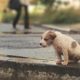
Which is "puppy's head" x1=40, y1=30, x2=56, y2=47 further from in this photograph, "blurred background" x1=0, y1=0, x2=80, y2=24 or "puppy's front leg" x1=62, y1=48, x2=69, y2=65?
"blurred background" x1=0, y1=0, x2=80, y2=24

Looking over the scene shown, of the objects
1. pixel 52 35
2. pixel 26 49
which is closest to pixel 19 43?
pixel 26 49

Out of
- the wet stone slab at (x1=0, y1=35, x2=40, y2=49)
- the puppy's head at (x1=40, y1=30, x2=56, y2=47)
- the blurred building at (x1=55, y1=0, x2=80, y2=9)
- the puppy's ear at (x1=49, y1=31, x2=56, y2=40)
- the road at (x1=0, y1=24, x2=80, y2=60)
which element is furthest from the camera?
the blurred building at (x1=55, y1=0, x2=80, y2=9)

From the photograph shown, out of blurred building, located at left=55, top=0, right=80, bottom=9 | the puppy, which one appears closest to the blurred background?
blurred building, located at left=55, top=0, right=80, bottom=9

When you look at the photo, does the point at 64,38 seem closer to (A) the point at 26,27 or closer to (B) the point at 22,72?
(B) the point at 22,72

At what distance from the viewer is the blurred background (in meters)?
29.0

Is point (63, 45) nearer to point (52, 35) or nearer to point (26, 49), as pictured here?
point (52, 35)

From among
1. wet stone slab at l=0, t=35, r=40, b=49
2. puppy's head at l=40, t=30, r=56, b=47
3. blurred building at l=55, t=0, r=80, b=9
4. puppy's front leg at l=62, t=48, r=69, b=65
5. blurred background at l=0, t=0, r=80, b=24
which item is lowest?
blurred background at l=0, t=0, r=80, b=24

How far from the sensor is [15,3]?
64.4 ft

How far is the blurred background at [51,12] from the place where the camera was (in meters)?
29.0

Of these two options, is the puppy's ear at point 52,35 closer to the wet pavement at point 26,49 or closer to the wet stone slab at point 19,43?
the wet pavement at point 26,49

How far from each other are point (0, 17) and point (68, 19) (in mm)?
5143

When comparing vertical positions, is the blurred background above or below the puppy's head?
below

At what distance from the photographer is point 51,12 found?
30.8 m

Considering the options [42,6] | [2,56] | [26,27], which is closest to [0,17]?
[42,6]
